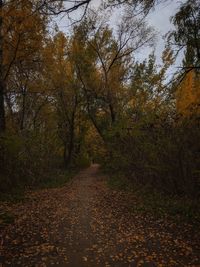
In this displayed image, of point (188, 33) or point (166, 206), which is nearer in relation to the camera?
point (188, 33)

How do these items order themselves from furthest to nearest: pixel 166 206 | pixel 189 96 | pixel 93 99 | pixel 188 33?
pixel 93 99 → pixel 189 96 → pixel 166 206 → pixel 188 33

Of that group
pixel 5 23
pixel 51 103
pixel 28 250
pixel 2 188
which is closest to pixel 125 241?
pixel 28 250

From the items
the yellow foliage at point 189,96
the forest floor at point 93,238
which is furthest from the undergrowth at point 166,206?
the yellow foliage at point 189,96

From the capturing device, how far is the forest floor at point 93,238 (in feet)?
18.5

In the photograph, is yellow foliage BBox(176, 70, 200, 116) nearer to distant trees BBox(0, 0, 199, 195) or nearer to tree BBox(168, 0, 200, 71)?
distant trees BBox(0, 0, 199, 195)

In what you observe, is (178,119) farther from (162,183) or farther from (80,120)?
(80,120)

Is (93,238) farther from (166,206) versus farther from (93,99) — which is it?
(93,99)

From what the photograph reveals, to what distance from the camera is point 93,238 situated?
22.7ft

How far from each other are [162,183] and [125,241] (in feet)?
16.5

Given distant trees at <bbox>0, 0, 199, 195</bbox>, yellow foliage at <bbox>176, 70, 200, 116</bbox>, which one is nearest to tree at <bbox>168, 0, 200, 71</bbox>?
distant trees at <bbox>0, 0, 199, 195</bbox>

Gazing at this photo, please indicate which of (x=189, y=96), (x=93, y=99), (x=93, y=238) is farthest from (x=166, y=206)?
(x=93, y=99)

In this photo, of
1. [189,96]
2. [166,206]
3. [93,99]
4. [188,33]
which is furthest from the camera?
[93,99]

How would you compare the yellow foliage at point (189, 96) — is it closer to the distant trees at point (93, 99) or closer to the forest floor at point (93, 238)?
the distant trees at point (93, 99)

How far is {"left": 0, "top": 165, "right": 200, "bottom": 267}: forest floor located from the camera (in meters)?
5.63
